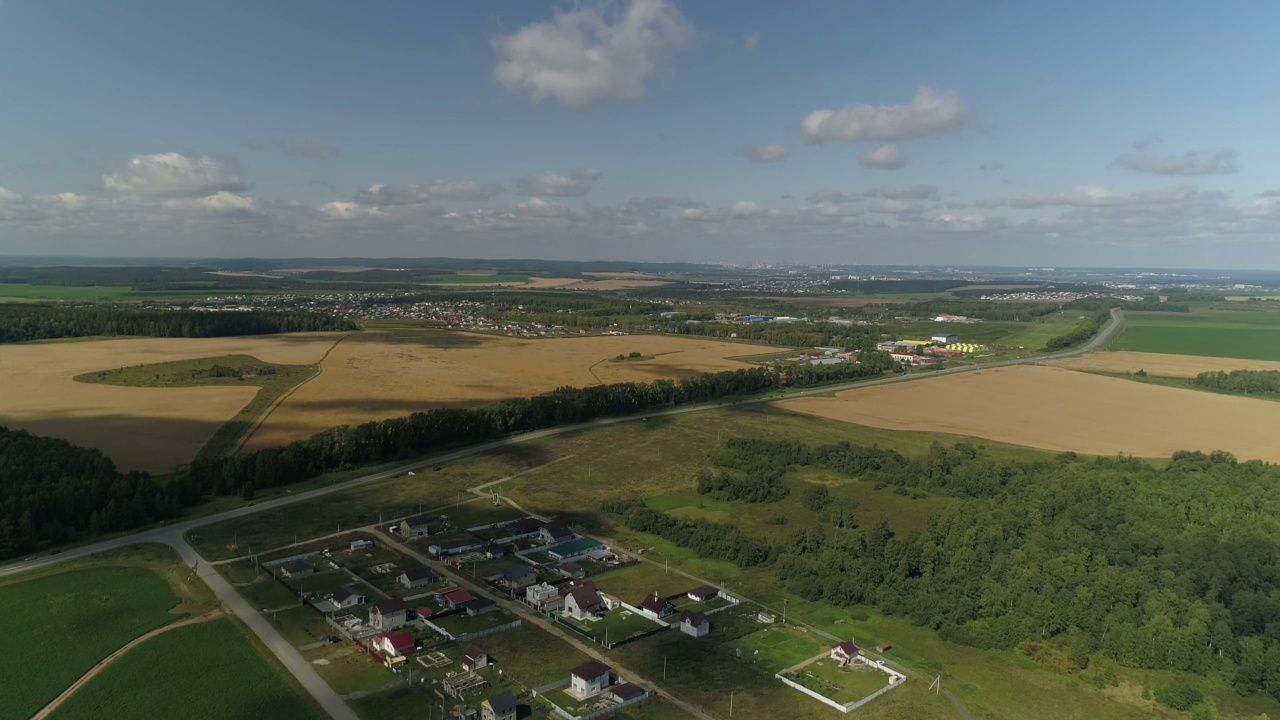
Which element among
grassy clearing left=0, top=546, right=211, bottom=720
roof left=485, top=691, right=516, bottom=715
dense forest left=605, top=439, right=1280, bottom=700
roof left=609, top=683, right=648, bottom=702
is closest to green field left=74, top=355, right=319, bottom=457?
grassy clearing left=0, top=546, right=211, bottom=720

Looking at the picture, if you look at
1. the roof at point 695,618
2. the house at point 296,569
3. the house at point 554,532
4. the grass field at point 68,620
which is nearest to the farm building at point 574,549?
the house at point 554,532

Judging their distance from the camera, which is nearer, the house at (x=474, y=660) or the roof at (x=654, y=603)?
the house at (x=474, y=660)

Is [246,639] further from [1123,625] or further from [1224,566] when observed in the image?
[1224,566]

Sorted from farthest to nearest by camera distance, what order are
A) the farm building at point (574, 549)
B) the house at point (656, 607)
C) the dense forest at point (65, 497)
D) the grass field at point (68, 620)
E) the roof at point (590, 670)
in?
the farm building at point (574, 549) < the dense forest at point (65, 497) < the house at point (656, 607) < the grass field at point (68, 620) < the roof at point (590, 670)

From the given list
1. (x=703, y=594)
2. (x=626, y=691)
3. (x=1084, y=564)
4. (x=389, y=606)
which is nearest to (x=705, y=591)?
(x=703, y=594)

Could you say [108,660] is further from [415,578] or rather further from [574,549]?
[574,549]

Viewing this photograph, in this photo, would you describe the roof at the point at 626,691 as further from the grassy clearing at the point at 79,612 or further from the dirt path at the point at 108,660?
the grassy clearing at the point at 79,612
